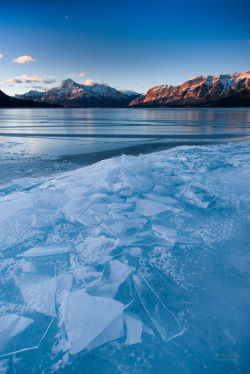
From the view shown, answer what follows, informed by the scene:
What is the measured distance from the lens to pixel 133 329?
130 centimetres

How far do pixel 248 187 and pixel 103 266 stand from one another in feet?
10.1

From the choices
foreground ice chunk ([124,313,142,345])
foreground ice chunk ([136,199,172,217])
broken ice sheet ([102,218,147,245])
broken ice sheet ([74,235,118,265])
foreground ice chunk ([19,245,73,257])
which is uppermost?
foreground ice chunk ([136,199,172,217])

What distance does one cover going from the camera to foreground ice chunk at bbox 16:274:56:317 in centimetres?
140

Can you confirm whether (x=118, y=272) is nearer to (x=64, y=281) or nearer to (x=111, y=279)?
(x=111, y=279)

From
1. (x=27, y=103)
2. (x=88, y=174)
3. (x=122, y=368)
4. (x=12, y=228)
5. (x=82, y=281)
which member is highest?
(x=27, y=103)

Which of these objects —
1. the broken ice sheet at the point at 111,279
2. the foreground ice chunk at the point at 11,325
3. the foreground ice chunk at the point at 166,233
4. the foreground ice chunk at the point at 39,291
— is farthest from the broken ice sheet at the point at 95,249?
the foreground ice chunk at the point at 11,325

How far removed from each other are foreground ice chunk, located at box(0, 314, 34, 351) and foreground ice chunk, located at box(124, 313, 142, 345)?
0.65 m

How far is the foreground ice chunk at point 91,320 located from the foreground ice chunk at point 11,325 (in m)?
0.28

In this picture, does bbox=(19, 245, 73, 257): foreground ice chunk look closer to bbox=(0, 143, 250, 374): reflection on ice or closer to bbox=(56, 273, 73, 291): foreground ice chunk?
bbox=(0, 143, 250, 374): reflection on ice

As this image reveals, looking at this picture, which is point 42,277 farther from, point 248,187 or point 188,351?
point 248,187

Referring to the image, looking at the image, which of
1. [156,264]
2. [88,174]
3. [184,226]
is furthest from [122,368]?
[88,174]

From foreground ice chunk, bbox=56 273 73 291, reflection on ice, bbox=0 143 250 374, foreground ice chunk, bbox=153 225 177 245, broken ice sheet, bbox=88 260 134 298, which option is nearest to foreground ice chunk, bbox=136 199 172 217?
reflection on ice, bbox=0 143 250 374

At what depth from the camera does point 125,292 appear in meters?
1.56

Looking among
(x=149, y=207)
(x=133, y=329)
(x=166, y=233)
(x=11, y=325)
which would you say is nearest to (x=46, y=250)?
(x=11, y=325)
